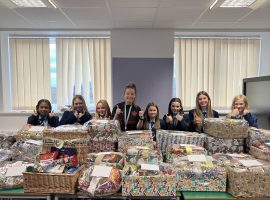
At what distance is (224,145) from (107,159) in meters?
0.91

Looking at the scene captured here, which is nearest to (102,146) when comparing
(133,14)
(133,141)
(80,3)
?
(133,141)

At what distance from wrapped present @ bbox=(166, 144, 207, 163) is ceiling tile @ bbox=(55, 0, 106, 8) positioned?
228 cm

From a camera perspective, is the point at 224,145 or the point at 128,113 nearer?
the point at 224,145

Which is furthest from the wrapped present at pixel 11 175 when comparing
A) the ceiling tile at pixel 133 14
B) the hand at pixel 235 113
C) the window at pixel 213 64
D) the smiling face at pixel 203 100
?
the window at pixel 213 64

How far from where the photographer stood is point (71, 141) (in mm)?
1736

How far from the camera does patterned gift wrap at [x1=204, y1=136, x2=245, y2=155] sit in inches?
73.0

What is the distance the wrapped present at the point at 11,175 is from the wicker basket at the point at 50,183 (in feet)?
0.32

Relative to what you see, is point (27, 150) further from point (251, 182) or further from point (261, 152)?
point (261, 152)

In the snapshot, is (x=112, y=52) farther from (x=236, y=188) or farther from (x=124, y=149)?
(x=236, y=188)

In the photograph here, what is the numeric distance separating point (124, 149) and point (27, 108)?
155 inches

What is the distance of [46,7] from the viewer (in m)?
3.41

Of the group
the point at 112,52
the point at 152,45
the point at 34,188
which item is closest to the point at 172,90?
the point at 152,45

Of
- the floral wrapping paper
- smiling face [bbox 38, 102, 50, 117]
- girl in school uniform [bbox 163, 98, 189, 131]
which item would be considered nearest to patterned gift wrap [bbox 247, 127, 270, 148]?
the floral wrapping paper

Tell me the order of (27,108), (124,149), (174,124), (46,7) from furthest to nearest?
(27,108)
(46,7)
(174,124)
(124,149)
